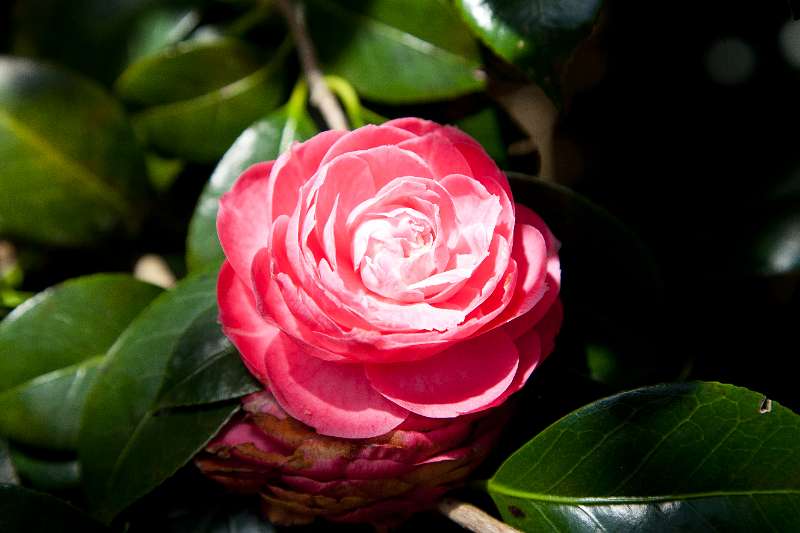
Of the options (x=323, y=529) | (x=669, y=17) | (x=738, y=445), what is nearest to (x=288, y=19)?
(x=669, y=17)

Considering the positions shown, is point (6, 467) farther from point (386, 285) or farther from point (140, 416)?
point (386, 285)

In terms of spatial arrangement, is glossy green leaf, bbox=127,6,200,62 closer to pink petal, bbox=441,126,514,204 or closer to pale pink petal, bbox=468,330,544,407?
pink petal, bbox=441,126,514,204

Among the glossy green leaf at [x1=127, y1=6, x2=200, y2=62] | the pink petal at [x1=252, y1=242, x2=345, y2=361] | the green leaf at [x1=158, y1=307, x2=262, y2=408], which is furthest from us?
the glossy green leaf at [x1=127, y1=6, x2=200, y2=62]

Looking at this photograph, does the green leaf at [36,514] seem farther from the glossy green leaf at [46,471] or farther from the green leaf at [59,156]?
the green leaf at [59,156]


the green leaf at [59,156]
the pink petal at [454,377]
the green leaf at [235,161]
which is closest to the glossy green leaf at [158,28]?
the green leaf at [59,156]

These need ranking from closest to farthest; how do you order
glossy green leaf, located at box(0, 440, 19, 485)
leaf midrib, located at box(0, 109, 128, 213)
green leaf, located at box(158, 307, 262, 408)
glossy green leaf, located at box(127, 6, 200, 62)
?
green leaf, located at box(158, 307, 262, 408)
glossy green leaf, located at box(0, 440, 19, 485)
leaf midrib, located at box(0, 109, 128, 213)
glossy green leaf, located at box(127, 6, 200, 62)

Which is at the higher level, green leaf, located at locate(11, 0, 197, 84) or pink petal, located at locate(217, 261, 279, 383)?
green leaf, located at locate(11, 0, 197, 84)

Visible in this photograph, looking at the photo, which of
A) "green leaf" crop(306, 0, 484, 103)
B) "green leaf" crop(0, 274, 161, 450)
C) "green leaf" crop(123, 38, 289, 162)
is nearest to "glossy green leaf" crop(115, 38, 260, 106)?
"green leaf" crop(123, 38, 289, 162)
